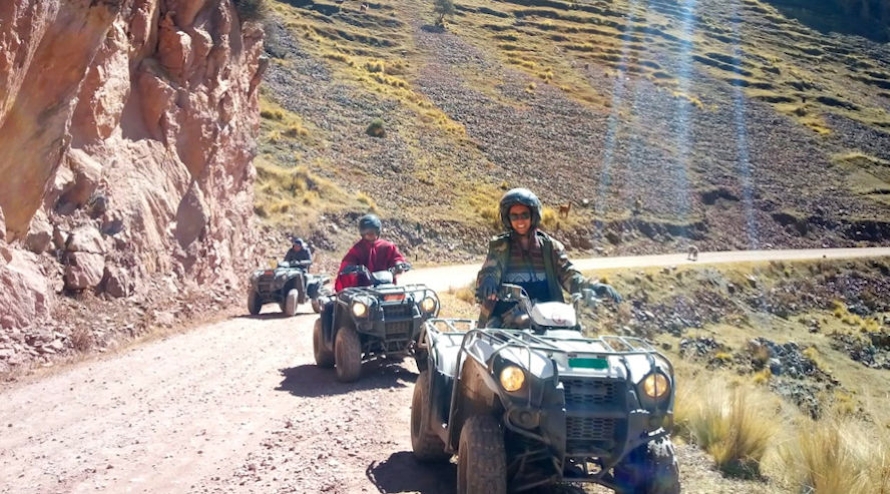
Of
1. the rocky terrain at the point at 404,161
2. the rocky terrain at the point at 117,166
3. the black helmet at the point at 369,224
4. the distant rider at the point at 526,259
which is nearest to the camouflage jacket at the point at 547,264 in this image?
the distant rider at the point at 526,259

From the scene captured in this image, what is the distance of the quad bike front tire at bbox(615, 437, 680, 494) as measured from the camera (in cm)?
465

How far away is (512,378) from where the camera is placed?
4602mm

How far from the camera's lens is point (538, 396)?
14.7 feet

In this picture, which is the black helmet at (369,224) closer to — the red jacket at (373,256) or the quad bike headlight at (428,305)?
the red jacket at (373,256)

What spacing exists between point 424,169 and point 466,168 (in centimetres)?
368

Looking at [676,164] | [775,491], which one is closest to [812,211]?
[676,164]

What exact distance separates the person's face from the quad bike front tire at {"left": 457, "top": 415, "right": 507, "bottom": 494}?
1891 millimetres

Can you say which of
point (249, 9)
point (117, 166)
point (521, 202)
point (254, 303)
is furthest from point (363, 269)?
point (249, 9)

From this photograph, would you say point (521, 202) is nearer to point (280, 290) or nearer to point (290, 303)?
point (290, 303)

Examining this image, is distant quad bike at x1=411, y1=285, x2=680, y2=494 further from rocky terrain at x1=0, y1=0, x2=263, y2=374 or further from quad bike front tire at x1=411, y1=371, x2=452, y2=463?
rocky terrain at x1=0, y1=0, x2=263, y2=374

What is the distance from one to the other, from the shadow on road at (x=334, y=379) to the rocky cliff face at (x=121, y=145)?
4.00 metres

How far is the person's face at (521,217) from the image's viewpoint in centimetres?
617

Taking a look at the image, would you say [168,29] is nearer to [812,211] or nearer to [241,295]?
[241,295]

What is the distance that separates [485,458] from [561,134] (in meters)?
53.0
